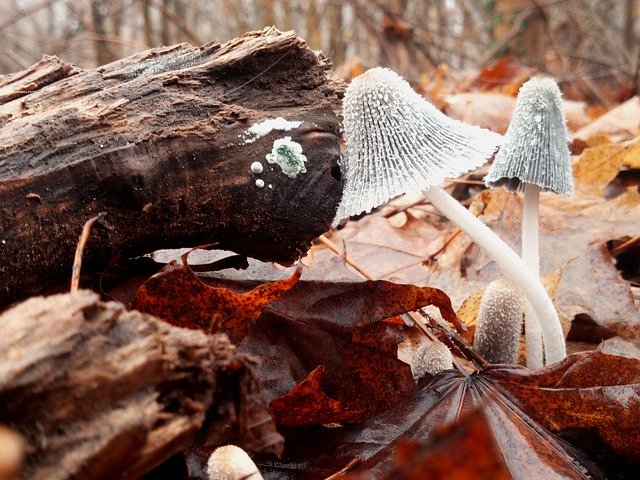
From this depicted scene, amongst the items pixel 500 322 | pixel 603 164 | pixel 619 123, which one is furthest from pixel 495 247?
pixel 619 123

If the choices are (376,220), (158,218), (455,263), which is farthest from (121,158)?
(376,220)

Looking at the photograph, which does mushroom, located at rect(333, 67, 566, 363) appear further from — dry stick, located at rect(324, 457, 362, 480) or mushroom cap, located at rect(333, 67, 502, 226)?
dry stick, located at rect(324, 457, 362, 480)

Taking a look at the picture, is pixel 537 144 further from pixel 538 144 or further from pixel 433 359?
pixel 433 359

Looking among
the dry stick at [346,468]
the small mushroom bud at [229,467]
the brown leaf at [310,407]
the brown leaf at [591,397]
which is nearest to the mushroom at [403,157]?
the brown leaf at [591,397]

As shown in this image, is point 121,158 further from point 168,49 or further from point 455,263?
point 455,263

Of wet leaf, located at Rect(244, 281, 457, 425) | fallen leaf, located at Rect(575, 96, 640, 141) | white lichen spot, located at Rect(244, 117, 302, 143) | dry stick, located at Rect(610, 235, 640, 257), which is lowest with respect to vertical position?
wet leaf, located at Rect(244, 281, 457, 425)

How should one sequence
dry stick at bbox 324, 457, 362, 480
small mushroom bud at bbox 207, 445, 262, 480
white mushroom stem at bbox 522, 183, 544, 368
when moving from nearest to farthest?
1. small mushroom bud at bbox 207, 445, 262, 480
2. dry stick at bbox 324, 457, 362, 480
3. white mushroom stem at bbox 522, 183, 544, 368

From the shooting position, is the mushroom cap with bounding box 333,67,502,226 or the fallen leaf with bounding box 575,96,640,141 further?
the fallen leaf with bounding box 575,96,640,141

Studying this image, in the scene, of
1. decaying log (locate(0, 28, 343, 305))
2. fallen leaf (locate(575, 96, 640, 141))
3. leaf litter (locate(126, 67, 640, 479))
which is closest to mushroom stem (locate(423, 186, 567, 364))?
leaf litter (locate(126, 67, 640, 479))

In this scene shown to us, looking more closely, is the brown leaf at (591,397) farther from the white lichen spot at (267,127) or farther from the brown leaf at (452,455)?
the white lichen spot at (267,127)
